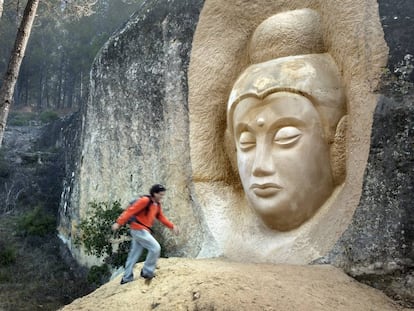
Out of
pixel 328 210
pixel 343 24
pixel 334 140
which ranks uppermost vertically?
pixel 343 24

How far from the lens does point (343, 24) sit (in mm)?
5176

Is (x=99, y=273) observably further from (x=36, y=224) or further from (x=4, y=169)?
(x=4, y=169)

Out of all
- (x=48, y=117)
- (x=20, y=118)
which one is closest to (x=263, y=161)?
(x=48, y=117)

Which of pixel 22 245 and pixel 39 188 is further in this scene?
pixel 39 188

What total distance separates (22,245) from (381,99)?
350 inches

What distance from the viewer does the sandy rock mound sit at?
11.8 feet

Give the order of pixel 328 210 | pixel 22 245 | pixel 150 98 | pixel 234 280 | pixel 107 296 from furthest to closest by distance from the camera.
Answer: pixel 22 245
pixel 150 98
pixel 328 210
pixel 107 296
pixel 234 280

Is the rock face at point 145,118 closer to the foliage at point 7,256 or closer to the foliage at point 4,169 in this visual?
the foliage at point 7,256

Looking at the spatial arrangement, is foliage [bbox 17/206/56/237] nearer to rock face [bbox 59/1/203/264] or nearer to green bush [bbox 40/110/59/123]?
rock face [bbox 59/1/203/264]

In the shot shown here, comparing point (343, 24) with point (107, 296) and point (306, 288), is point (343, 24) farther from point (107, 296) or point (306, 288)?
point (107, 296)

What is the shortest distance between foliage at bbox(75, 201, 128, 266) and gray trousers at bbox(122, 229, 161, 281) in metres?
2.90

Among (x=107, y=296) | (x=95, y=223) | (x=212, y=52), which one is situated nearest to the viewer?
(x=107, y=296)

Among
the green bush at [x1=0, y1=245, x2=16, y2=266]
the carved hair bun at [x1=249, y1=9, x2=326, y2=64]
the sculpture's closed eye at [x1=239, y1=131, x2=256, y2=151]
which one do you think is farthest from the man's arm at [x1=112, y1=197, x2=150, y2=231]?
the green bush at [x1=0, y1=245, x2=16, y2=266]

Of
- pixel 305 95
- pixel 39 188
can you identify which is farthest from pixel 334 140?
pixel 39 188
